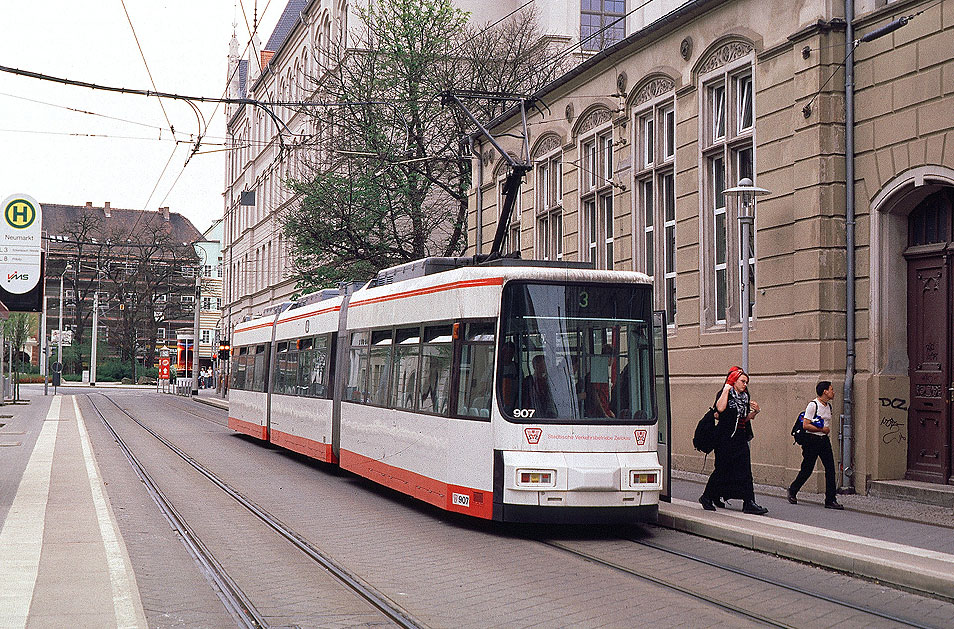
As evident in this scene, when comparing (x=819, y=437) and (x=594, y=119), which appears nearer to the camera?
(x=819, y=437)

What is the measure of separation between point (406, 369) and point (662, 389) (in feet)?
11.6

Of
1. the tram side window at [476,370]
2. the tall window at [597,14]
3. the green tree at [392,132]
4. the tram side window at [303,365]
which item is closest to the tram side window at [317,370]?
the tram side window at [303,365]

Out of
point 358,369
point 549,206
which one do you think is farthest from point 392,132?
point 358,369

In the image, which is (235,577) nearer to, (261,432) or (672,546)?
(672,546)

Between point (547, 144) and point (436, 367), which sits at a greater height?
point (547, 144)

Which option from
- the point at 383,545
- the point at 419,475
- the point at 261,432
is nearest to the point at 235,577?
the point at 383,545

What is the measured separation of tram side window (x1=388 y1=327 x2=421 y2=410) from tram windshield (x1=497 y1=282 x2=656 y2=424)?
2298mm

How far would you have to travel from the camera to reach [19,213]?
19.0 m

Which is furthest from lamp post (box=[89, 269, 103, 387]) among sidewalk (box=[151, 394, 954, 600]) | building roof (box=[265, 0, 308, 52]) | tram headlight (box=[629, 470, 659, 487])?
tram headlight (box=[629, 470, 659, 487])

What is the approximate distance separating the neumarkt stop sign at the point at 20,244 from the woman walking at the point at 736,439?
37.9 feet

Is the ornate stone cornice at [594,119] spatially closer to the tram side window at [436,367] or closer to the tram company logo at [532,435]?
the tram side window at [436,367]

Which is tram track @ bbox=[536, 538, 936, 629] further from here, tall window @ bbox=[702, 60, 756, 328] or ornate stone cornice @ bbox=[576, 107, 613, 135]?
ornate stone cornice @ bbox=[576, 107, 613, 135]

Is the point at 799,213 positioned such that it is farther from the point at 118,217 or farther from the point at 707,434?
the point at 118,217

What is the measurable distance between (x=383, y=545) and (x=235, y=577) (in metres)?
2.19
